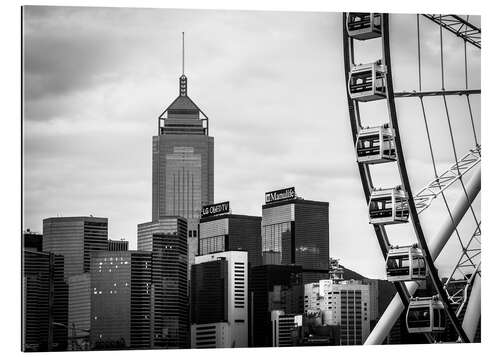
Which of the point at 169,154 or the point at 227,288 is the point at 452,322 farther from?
the point at 227,288

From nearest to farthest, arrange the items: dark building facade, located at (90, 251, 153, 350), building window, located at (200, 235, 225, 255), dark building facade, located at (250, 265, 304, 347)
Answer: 1. dark building facade, located at (250, 265, 304, 347)
2. dark building facade, located at (90, 251, 153, 350)
3. building window, located at (200, 235, 225, 255)

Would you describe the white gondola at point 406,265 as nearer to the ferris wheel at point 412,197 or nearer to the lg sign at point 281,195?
the ferris wheel at point 412,197

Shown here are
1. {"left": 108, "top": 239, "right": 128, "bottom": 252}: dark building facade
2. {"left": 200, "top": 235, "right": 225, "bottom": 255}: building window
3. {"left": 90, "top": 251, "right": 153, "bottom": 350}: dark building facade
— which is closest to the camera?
{"left": 108, "top": 239, "right": 128, "bottom": 252}: dark building facade

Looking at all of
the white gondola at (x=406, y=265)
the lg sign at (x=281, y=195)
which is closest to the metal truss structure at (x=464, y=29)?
the white gondola at (x=406, y=265)

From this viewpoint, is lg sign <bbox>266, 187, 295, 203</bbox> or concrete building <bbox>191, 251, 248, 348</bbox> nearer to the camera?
concrete building <bbox>191, 251, 248, 348</bbox>

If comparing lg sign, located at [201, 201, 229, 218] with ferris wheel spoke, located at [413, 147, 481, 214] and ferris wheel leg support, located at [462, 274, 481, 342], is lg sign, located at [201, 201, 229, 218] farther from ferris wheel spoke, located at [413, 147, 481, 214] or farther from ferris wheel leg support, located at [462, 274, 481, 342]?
ferris wheel leg support, located at [462, 274, 481, 342]

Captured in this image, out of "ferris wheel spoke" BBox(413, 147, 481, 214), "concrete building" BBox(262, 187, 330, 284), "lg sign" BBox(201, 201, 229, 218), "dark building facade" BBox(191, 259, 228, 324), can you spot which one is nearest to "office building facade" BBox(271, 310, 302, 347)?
"concrete building" BBox(262, 187, 330, 284)

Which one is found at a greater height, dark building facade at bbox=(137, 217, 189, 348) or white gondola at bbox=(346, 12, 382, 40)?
white gondola at bbox=(346, 12, 382, 40)
